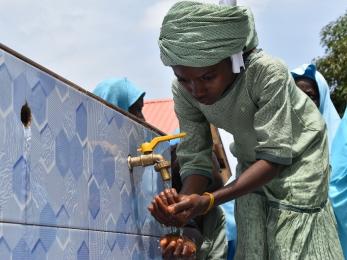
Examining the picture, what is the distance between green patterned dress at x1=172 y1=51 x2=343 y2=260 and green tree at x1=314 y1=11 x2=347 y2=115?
1016cm

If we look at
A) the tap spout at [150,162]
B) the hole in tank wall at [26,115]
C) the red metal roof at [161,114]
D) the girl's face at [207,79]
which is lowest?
the tap spout at [150,162]

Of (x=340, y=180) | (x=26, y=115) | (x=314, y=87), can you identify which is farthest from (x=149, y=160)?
(x=314, y=87)

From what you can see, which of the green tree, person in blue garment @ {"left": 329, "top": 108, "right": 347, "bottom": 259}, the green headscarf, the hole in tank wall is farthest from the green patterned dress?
the green tree

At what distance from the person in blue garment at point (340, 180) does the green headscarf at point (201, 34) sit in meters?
1.18

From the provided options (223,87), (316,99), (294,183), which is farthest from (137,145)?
(316,99)

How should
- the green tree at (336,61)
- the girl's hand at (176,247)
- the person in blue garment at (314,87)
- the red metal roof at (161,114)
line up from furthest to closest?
1. the green tree at (336,61)
2. the red metal roof at (161,114)
3. the person in blue garment at (314,87)
4. the girl's hand at (176,247)

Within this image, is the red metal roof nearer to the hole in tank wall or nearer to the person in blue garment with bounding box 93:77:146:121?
the person in blue garment with bounding box 93:77:146:121

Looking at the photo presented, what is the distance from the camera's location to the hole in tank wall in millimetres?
1200

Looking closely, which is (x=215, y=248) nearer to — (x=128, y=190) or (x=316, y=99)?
(x=128, y=190)

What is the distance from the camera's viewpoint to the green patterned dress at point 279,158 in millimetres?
1630

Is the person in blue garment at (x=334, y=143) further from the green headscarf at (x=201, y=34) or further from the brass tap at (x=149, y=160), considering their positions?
the green headscarf at (x=201, y=34)

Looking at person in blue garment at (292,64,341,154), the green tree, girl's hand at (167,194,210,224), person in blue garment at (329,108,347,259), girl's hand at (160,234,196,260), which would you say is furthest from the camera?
the green tree

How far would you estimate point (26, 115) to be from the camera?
47.8 inches

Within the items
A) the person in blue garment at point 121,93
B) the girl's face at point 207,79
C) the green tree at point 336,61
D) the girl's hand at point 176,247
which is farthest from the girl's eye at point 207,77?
the green tree at point 336,61
